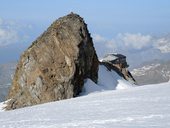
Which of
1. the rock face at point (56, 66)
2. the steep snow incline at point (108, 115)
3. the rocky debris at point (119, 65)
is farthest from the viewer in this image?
the rocky debris at point (119, 65)

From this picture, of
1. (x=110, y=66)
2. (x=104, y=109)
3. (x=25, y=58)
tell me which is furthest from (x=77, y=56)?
(x=104, y=109)

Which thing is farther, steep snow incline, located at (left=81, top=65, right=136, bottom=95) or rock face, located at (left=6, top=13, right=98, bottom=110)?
steep snow incline, located at (left=81, top=65, right=136, bottom=95)

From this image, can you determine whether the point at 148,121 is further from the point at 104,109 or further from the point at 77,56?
the point at 77,56

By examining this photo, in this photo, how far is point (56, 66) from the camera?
127 feet

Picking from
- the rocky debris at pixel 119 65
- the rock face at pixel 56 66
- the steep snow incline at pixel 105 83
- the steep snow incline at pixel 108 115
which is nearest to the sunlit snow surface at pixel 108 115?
the steep snow incline at pixel 108 115

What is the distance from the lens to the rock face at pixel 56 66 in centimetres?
3772

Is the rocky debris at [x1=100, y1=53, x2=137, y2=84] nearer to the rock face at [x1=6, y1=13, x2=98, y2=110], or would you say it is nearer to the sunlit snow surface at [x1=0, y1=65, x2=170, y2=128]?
the rock face at [x1=6, y1=13, x2=98, y2=110]

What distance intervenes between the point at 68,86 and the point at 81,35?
627cm

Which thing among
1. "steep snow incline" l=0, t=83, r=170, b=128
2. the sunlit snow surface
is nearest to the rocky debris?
the sunlit snow surface

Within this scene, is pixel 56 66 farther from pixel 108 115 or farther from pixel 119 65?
pixel 108 115

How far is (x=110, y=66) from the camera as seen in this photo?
48.5 meters

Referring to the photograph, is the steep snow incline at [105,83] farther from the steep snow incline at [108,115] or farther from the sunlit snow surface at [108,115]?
the steep snow incline at [108,115]

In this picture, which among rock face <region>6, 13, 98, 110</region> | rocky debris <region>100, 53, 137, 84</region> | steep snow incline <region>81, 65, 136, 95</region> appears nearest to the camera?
rock face <region>6, 13, 98, 110</region>

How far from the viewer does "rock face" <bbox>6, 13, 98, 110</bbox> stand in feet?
124
